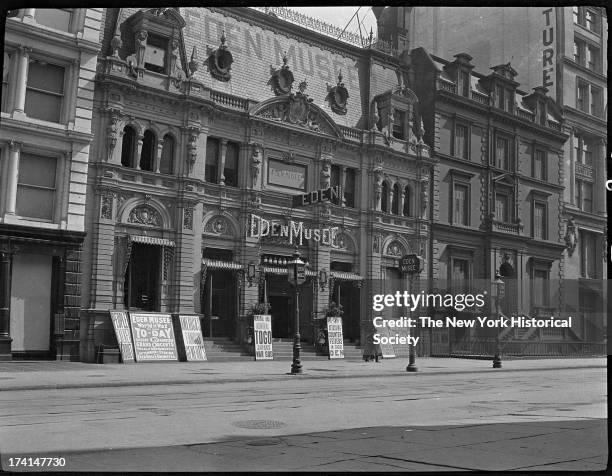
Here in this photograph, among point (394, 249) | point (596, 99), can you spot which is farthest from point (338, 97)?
point (596, 99)

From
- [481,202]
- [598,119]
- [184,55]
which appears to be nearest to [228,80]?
[184,55]

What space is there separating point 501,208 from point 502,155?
102 centimetres

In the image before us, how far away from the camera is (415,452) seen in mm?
7156

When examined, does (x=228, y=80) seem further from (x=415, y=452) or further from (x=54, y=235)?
(x=415, y=452)

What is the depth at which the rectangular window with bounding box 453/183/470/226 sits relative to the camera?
525 inches

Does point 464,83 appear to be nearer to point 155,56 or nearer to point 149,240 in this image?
point 149,240

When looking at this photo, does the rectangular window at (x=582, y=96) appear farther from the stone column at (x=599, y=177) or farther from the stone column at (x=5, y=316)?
the stone column at (x=5, y=316)

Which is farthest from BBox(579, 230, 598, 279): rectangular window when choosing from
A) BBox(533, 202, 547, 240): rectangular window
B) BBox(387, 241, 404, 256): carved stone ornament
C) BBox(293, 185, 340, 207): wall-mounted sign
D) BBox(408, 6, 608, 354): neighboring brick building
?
BBox(293, 185, 340, 207): wall-mounted sign

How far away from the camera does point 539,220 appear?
12016mm

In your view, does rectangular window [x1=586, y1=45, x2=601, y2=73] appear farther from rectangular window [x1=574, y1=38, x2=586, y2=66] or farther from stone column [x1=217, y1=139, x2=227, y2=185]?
stone column [x1=217, y1=139, x2=227, y2=185]

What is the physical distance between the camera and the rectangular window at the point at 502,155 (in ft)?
37.8

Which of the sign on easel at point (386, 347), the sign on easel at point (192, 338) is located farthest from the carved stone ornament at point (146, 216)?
the sign on easel at point (386, 347)

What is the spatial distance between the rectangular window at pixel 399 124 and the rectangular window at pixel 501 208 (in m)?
2.79

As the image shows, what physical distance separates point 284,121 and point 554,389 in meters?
11.8
